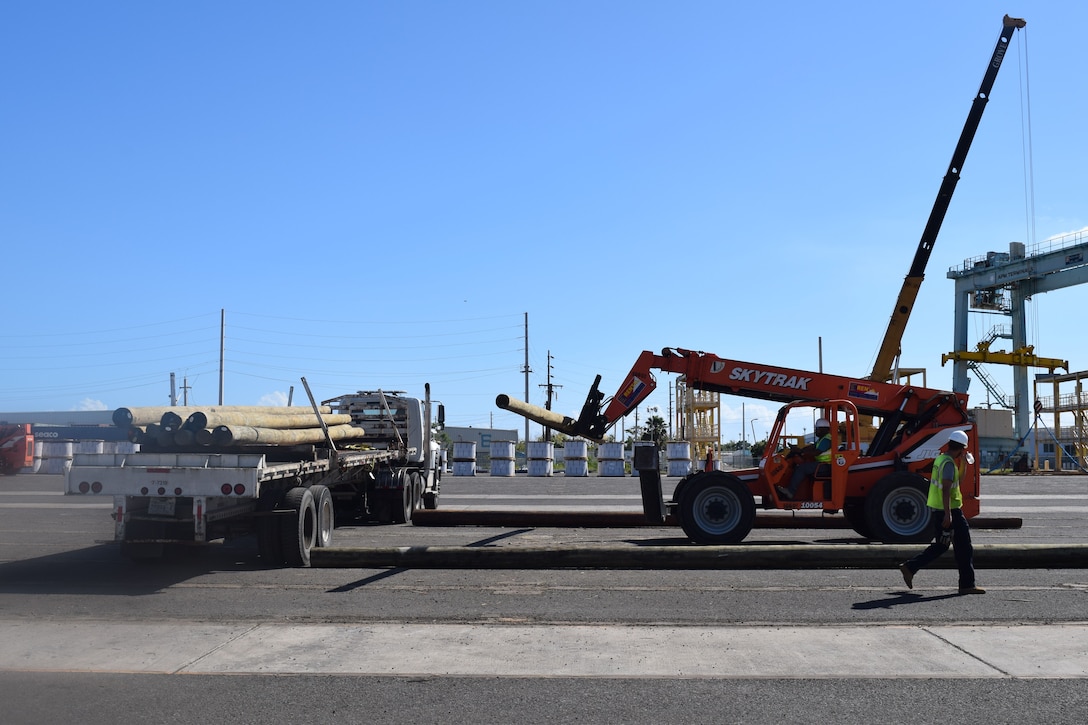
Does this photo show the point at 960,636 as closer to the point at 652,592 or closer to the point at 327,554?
the point at 652,592

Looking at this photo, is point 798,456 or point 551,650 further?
point 798,456

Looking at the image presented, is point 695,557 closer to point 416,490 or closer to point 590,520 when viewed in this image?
point 590,520

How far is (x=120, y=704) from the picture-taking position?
5801 millimetres

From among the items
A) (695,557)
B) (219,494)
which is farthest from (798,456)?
(219,494)

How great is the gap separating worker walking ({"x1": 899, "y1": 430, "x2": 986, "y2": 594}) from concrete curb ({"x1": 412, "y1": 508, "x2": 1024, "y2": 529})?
5.63 m

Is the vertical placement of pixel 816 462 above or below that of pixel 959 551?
above

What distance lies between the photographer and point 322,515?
40.9ft

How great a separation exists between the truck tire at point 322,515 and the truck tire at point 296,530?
0.36 m

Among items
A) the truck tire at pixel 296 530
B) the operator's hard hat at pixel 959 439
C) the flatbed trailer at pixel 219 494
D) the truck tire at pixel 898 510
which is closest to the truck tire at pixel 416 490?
the flatbed trailer at pixel 219 494

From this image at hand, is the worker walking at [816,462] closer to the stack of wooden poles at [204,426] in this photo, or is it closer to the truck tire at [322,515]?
the truck tire at [322,515]

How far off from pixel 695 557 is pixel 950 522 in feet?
9.67

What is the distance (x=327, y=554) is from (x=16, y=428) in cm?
3150

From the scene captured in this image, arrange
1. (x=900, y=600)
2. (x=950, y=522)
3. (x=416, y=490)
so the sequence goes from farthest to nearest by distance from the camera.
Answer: (x=416, y=490) → (x=950, y=522) → (x=900, y=600)

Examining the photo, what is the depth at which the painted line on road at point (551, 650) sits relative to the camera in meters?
6.57
